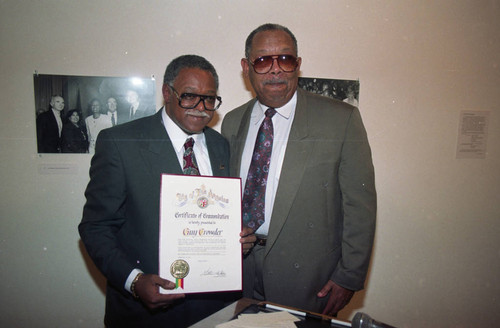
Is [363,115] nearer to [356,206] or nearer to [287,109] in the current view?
[287,109]

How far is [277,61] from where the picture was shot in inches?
69.4

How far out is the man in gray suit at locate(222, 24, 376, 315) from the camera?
1.71 meters

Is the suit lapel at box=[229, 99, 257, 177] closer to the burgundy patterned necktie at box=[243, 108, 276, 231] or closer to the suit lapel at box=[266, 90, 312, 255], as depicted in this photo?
the burgundy patterned necktie at box=[243, 108, 276, 231]

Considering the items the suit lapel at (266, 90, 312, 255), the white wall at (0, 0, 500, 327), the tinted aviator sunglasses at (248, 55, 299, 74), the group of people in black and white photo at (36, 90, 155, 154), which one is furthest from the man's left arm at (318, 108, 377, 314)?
the group of people in black and white photo at (36, 90, 155, 154)

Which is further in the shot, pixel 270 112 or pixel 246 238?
pixel 270 112

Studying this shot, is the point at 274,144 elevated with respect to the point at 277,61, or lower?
lower

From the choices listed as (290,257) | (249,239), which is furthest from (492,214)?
(249,239)

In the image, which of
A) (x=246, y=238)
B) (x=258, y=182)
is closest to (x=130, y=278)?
(x=246, y=238)

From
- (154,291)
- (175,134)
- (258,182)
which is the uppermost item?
(175,134)

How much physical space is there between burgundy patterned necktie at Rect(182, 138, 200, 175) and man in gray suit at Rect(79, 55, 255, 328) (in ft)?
0.04

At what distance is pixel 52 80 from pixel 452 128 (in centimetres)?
318

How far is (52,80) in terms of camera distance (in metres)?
2.18

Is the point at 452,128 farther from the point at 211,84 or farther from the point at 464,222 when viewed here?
the point at 211,84

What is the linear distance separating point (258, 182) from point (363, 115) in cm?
136
